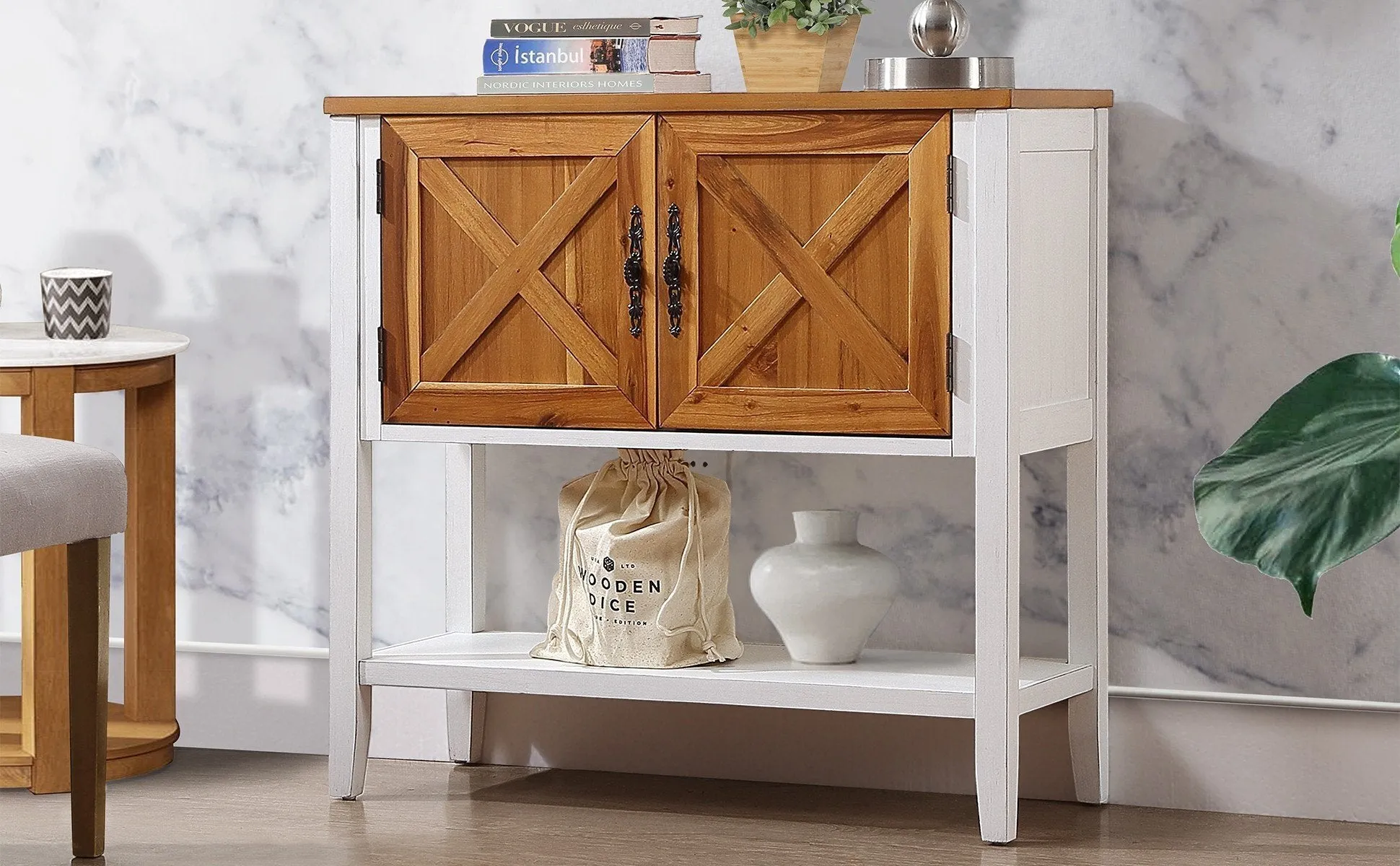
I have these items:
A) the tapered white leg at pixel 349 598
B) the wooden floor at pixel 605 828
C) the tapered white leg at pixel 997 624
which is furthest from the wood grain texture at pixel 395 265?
the tapered white leg at pixel 997 624

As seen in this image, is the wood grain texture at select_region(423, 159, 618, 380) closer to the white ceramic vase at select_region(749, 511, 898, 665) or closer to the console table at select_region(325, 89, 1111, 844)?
the console table at select_region(325, 89, 1111, 844)

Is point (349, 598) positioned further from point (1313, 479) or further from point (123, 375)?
point (1313, 479)

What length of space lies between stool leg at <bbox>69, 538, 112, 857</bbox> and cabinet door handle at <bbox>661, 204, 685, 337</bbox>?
76 cm

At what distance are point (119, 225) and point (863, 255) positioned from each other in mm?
1386

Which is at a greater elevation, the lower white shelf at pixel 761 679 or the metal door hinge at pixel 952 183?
the metal door hinge at pixel 952 183

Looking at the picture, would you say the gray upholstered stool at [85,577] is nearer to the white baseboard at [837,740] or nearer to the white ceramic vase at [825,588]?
the white baseboard at [837,740]

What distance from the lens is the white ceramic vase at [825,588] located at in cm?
244

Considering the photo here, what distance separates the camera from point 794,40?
7.89ft

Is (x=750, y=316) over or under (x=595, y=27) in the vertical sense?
under

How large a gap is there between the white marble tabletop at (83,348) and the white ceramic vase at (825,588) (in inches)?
37.4

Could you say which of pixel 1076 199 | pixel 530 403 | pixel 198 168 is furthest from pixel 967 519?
pixel 198 168

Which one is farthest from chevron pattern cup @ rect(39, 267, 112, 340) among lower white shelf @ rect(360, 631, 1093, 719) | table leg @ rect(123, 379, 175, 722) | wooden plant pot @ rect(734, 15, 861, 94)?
wooden plant pot @ rect(734, 15, 861, 94)

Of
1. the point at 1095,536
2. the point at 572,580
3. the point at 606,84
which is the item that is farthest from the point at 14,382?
the point at 1095,536

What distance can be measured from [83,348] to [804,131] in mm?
1112
